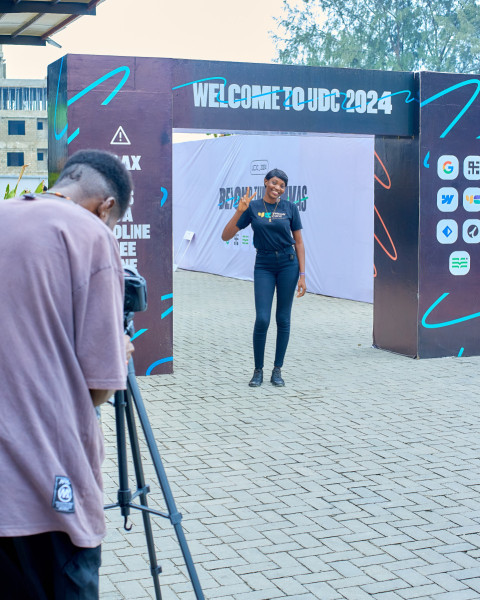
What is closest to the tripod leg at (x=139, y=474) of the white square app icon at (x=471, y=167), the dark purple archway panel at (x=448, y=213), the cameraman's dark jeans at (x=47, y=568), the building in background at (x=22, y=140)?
the cameraman's dark jeans at (x=47, y=568)

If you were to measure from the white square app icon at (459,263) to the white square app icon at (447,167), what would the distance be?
31.8 inches

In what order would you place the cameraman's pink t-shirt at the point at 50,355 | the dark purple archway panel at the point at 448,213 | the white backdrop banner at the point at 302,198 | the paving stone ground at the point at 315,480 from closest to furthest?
the cameraman's pink t-shirt at the point at 50,355
the paving stone ground at the point at 315,480
the dark purple archway panel at the point at 448,213
the white backdrop banner at the point at 302,198

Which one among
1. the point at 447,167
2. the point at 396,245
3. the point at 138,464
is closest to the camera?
the point at 138,464

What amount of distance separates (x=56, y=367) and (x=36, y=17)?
Answer: 8.51 metres

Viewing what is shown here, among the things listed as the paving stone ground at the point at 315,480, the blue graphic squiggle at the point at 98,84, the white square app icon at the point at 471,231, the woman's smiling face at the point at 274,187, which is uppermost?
the blue graphic squiggle at the point at 98,84

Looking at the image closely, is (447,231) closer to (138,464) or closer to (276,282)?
(276,282)

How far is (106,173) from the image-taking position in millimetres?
2414

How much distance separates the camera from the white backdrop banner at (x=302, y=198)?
48.9 feet

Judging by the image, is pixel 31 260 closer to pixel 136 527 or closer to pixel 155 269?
pixel 136 527

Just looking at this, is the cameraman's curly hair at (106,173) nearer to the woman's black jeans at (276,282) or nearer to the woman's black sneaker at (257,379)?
the woman's black jeans at (276,282)

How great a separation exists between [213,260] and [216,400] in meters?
13.5

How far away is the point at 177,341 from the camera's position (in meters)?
10.8

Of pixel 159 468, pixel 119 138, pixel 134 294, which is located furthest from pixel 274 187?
pixel 134 294

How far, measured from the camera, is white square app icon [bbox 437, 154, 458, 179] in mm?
9211
